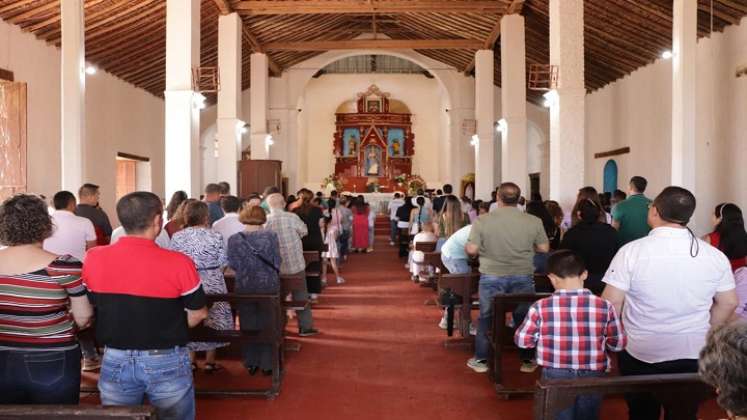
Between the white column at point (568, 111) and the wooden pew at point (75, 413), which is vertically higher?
the white column at point (568, 111)

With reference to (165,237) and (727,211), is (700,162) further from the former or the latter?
(165,237)

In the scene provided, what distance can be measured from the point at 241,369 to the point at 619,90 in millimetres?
13451

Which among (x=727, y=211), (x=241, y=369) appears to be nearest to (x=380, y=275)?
(x=241, y=369)

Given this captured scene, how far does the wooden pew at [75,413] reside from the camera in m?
2.29

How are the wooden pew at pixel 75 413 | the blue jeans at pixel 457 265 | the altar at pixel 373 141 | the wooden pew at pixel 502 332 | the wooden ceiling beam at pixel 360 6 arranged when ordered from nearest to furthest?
the wooden pew at pixel 75 413, the wooden pew at pixel 502 332, the blue jeans at pixel 457 265, the wooden ceiling beam at pixel 360 6, the altar at pixel 373 141

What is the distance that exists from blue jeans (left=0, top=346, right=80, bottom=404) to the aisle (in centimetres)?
165

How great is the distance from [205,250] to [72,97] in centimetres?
465

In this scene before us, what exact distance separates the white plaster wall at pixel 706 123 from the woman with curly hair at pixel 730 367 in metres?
9.64

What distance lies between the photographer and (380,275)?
419 inches

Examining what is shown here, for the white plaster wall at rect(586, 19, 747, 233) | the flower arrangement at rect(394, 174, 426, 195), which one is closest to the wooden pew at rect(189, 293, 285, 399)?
the white plaster wall at rect(586, 19, 747, 233)

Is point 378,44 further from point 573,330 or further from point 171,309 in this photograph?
point 171,309

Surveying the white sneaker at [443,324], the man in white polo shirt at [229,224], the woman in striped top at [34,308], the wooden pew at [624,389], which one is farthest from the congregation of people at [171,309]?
the white sneaker at [443,324]

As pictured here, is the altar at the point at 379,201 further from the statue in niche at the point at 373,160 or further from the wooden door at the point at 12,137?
the wooden door at the point at 12,137

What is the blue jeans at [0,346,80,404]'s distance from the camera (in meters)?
2.64
